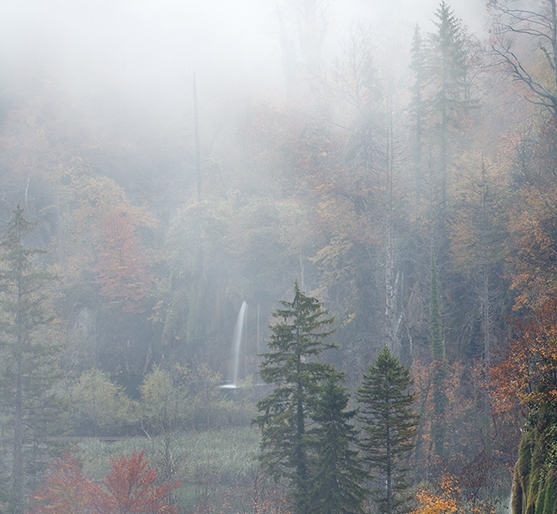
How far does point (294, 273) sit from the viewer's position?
39.6 metres

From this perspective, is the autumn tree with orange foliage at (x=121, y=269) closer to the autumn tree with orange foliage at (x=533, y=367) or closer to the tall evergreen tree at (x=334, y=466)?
the tall evergreen tree at (x=334, y=466)

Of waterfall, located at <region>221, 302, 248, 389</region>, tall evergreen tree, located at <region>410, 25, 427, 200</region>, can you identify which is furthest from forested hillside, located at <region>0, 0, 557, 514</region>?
tall evergreen tree, located at <region>410, 25, 427, 200</region>

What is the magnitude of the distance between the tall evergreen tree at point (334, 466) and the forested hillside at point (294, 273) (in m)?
0.09

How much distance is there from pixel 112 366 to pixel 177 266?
8569 mm

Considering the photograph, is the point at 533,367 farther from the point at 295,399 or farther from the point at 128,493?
the point at 128,493

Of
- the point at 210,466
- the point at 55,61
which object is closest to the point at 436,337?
the point at 210,466

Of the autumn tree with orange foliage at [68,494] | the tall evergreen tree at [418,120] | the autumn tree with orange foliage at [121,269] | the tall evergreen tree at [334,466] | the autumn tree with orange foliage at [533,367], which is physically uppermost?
the tall evergreen tree at [418,120]

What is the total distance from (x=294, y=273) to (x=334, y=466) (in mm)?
22881

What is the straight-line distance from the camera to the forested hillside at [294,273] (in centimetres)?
1933

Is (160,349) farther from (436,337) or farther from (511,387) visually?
(511,387)

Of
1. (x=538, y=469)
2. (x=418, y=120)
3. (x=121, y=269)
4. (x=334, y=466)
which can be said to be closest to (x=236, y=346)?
(x=121, y=269)

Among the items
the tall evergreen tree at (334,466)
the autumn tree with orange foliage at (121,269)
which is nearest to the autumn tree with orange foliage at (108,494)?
the tall evergreen tree at (334,466)

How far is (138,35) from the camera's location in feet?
220

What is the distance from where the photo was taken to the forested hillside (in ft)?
63.4
